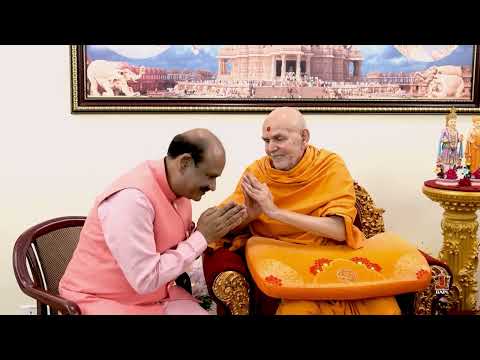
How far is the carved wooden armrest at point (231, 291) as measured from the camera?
277cm

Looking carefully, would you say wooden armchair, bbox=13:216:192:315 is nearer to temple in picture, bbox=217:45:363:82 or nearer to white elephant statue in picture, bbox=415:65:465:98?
temple in picture, bbox=217:45:363:82

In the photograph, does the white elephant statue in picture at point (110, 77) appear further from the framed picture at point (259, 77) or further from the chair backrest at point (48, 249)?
the chair backrest at point (48, 249)

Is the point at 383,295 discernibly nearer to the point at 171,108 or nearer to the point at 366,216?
the point at 366,216

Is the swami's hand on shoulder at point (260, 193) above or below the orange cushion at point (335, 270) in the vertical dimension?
above

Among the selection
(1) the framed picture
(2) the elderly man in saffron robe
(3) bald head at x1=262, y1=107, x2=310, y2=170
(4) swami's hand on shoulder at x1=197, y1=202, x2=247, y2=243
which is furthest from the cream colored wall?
(4) swami's hand on shoulder at x1=197, y1=202, x2=247, y2=243

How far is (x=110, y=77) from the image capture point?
150 inches

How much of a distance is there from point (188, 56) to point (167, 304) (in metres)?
1.90

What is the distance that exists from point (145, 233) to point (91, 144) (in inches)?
73.7

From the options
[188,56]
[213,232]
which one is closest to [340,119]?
[188,56]

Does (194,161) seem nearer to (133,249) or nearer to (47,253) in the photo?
(133,249)

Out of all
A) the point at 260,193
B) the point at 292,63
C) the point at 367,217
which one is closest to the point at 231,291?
the point at 260,193

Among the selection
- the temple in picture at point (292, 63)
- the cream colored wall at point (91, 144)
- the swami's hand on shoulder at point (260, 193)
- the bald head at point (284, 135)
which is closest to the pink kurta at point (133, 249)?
the swami's hand on shoulder at point (260, 193)

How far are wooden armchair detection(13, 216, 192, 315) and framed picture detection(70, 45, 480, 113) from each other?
1217 mm

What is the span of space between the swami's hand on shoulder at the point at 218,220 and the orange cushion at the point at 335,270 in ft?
1.24
